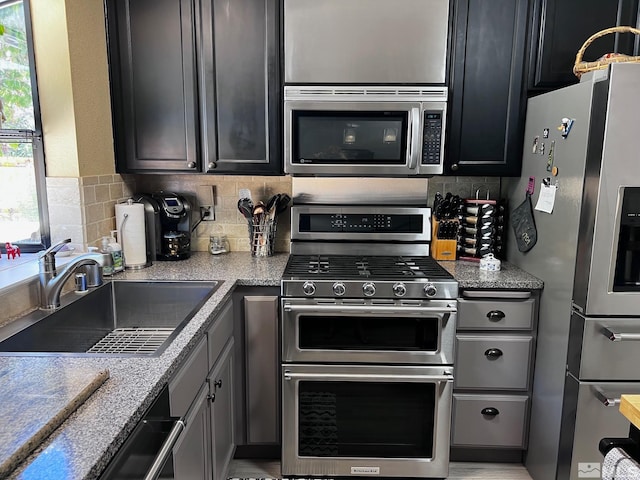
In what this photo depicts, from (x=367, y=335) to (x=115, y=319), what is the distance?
1.13m

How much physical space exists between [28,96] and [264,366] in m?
1.63

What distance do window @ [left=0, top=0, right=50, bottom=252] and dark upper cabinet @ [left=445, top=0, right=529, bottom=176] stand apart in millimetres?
1956

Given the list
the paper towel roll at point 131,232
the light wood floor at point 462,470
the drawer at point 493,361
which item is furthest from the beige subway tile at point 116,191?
the drawer at point 493,361

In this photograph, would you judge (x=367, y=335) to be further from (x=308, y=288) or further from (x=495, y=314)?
(x=495, y=314)

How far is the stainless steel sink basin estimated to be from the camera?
5.28 feet

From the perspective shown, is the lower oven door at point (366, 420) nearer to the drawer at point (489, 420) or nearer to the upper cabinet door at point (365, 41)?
the drawer at point (489, 420)

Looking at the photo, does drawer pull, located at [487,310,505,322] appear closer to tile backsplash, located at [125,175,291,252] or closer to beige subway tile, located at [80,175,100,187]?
tile backsplash, located at [125,175,291,252]

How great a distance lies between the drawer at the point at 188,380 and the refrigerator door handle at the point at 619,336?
157 centimetres

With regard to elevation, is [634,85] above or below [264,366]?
above

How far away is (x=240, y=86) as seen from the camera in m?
2.35

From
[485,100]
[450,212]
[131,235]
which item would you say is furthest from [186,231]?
[485,100]

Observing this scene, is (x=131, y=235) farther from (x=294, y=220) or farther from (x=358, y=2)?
(x=358, y=2)

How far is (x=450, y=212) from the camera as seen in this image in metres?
2.56

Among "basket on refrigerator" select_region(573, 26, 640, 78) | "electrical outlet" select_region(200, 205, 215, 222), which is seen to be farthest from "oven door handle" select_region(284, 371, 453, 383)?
"basket on refrigerator" select_region(573, 26, 640, 78)
